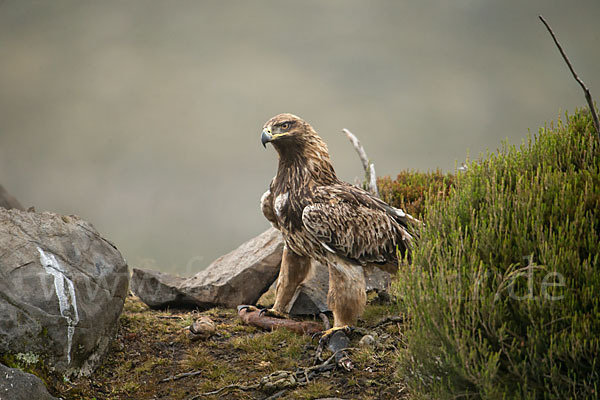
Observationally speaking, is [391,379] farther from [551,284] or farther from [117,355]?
[117,355]

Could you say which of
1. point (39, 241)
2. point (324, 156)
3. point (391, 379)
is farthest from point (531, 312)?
point (39, 241)

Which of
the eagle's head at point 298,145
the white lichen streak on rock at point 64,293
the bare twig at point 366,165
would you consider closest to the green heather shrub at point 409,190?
the bare twig at point 366,165

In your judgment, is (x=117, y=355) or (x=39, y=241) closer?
(x=39, y=241)

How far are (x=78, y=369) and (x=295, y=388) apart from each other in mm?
2175

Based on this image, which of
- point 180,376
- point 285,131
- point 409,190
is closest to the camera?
point 180,376

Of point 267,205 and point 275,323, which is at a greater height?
point 267,205

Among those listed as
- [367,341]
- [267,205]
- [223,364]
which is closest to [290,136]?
[267,205]

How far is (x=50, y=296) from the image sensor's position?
521cm

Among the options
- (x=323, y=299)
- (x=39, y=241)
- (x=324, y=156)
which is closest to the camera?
(x=39, y=241)

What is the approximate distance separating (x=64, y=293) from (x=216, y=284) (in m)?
2.81

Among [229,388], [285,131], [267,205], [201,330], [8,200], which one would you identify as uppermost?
[285,131]

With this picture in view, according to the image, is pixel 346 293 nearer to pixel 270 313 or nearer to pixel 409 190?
pixel 270 313

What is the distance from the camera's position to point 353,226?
6.03m

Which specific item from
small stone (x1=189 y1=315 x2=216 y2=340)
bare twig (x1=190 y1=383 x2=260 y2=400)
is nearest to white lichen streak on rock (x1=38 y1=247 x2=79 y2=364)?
bare twig (x1=190 y1=383 x2=260 y2=400)
